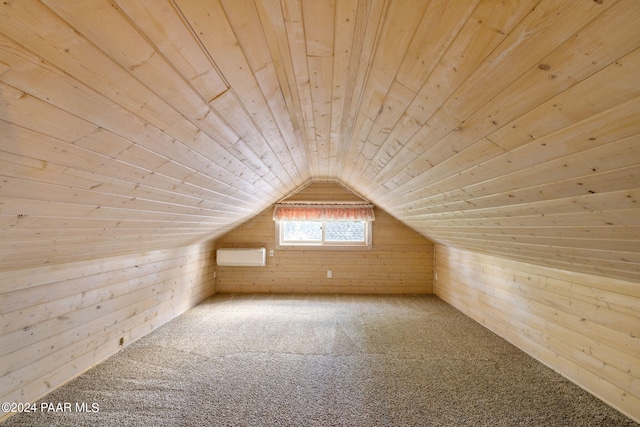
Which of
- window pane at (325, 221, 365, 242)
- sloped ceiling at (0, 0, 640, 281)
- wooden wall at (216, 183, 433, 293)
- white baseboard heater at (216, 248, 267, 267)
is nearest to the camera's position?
sloped ceiling at (0, 0, 640, 281)

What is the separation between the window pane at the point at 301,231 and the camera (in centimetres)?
521

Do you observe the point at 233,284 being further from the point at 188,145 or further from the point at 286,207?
the point at 188,145

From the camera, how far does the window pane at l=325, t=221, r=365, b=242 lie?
17.0 feet

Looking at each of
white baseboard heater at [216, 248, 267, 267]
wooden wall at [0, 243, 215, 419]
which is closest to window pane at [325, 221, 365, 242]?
white baseboard heater at [216, 248, 267, 267]

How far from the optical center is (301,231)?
5.23m

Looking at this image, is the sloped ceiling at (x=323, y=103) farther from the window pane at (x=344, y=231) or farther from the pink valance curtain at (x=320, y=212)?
the window pane at (x=344, y=231)

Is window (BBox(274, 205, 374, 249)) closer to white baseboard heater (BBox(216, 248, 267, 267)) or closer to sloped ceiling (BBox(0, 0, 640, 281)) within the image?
white baseboard heater (BBox(216, 248, 267, 267))

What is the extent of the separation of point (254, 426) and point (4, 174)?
5.67 ft

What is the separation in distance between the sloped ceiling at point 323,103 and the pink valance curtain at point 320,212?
2.95m

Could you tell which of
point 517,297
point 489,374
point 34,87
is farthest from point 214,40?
point 517,297

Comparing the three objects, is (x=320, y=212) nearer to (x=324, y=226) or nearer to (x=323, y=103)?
(x=324, y=226)

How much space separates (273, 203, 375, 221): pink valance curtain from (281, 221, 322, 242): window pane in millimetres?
221

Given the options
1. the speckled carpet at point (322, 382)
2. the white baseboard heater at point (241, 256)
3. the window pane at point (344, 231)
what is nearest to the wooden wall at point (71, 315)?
the speckled carpet at point (322, 382)

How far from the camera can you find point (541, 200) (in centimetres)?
148
